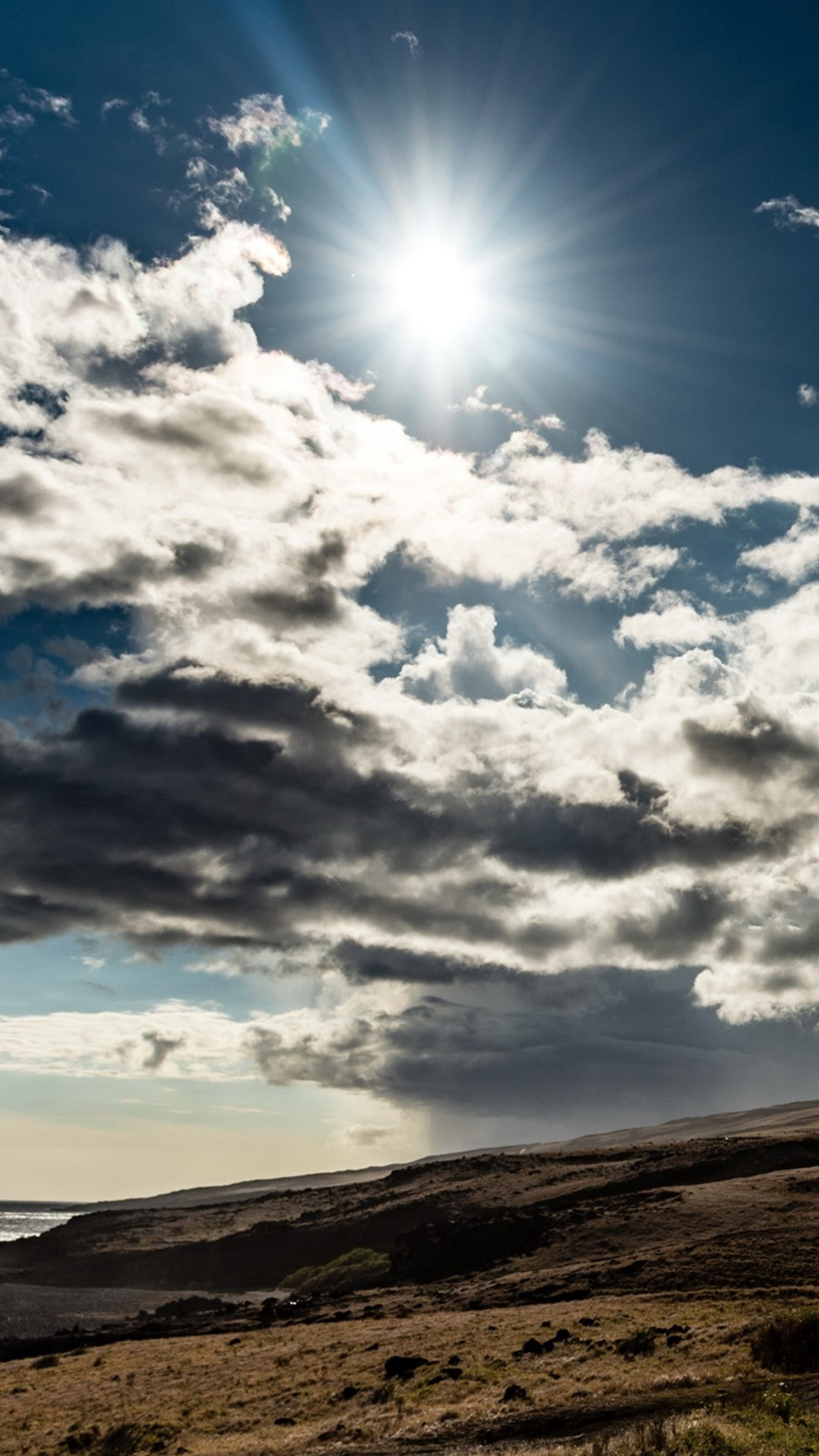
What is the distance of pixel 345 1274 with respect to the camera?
84125 millimetres

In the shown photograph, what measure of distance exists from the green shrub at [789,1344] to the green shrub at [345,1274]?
50249mm

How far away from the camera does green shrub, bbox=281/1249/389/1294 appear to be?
8038 cm

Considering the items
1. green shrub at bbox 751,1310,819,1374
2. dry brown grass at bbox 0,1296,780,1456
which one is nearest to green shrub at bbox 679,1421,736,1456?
dry brown grass at bbox 0,1296,780,1456

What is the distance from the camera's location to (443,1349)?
1651 inches

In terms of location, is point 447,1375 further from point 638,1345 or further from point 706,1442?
point 706,1442

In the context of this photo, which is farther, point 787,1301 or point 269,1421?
point 787,1301

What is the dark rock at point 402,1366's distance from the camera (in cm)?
3869

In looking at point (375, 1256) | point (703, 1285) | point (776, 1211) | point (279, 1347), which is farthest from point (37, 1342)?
point (776, 1211)

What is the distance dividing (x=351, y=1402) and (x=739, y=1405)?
50.9ft

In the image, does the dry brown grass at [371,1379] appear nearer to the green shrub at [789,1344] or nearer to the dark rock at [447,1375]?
the dark rock at [447,1375]

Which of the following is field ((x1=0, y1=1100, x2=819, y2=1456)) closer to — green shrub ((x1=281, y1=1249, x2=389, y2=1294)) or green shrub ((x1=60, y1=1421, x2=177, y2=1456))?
green shrub ((x1=60, y1=1421, x2=177, y2=1456))

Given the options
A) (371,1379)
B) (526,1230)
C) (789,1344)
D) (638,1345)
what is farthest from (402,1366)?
(526,1230)

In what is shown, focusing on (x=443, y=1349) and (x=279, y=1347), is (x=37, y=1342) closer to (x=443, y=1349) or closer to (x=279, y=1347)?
(x=279, y=1347)

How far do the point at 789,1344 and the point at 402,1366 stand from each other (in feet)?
48.4
